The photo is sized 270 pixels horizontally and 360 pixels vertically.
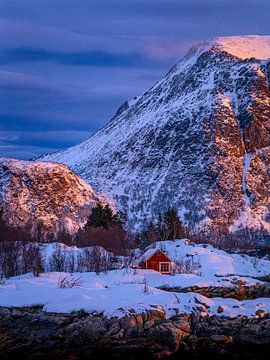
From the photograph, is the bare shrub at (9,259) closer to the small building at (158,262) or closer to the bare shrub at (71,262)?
the bare shrub at (71,262)

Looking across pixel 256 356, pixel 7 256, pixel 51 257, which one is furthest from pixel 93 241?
pixel 256 356

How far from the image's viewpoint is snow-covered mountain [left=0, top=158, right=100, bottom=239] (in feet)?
490

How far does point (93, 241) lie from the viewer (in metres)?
68.5

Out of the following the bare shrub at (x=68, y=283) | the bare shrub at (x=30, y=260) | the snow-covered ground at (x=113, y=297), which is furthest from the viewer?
the bare shrub at (x=30, y=260)

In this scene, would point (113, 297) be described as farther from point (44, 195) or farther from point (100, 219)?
point (44, 195)

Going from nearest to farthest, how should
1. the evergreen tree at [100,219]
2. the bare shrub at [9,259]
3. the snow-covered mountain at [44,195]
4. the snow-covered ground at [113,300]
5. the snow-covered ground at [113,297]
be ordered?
the snow-covered ground at [113,300] → the snow-covered ground at [113,297] → the bare shrub at [9,259] → the evergreen tree at [100,219] → the snow-covered mountain at [44,195]

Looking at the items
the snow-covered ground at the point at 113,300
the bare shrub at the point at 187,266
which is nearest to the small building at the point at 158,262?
the bare shrub at the point at 187,266

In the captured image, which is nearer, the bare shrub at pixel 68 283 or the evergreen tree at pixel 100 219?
the bare shrub at pixel 68 283

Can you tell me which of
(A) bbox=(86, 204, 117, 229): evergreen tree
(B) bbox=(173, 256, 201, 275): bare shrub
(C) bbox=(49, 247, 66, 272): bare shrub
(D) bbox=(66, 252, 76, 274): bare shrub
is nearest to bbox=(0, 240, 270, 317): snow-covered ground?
(C) bbox=(49, 247, 66, 272): bare shrub

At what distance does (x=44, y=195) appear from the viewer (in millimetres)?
159125

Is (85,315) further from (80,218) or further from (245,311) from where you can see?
(80,218)

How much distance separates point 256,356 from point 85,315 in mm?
9570

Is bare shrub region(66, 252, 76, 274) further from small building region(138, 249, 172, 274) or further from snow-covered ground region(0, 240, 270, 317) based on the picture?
small building region(138, 249, 172, 274)

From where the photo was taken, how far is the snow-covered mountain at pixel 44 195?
149 m
